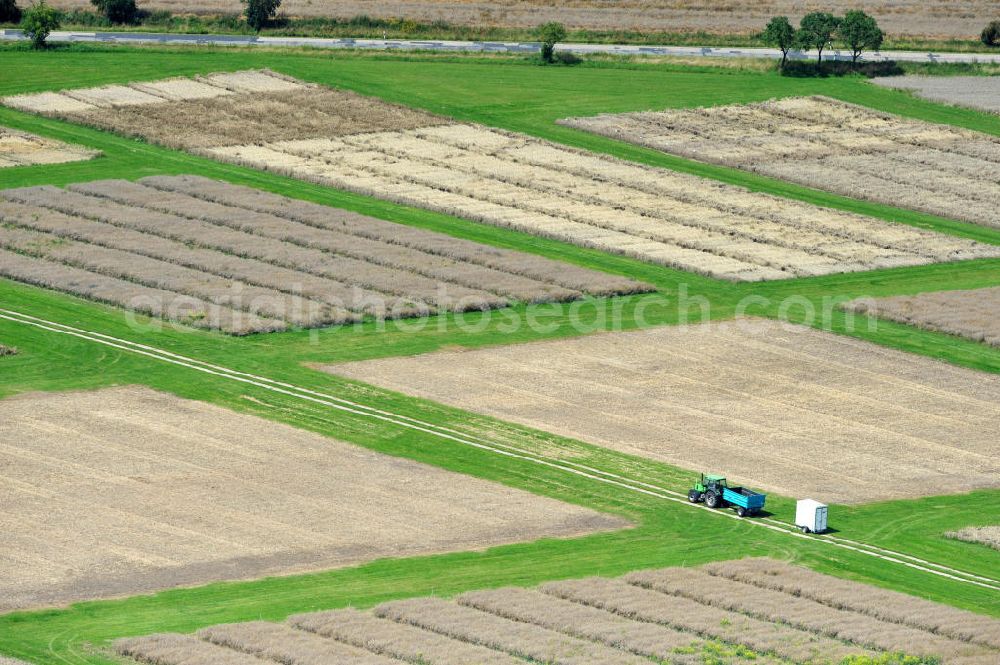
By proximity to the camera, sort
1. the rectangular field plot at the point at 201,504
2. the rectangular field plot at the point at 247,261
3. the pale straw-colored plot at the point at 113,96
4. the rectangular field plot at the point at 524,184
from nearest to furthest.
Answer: the rectangular field plot at the point at 201,504
the rectangular field plot at the point at 247,261
the rectangular field plot at the point at 524,184
the pale straw-colored plot at the point at 113,96

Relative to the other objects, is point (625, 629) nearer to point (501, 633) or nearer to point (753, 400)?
point (501, 633)

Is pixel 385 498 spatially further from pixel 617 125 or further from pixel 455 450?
pixel 617 125

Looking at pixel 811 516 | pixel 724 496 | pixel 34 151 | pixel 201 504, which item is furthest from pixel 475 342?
pixel 34 151

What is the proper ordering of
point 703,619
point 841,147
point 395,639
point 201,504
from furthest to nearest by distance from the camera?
point 841,147
point 201,504
point 703,619
point 395,639

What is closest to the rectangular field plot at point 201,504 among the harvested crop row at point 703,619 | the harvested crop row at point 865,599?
the harvested crop row at point 703,619

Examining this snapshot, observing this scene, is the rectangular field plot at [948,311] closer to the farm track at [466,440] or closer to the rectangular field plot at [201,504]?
the farm track at [466,440]

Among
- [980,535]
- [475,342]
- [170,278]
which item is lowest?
[980,535]

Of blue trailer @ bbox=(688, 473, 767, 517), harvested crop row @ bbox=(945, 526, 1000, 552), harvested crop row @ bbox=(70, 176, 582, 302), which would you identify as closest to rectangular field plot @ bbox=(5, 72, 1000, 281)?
harvested crop row @ bbox=(70, 176, 582, 302)
